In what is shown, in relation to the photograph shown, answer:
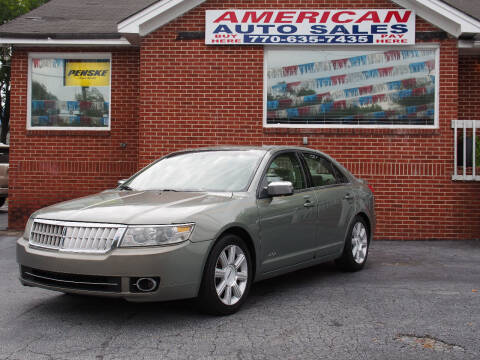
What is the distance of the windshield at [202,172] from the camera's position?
224 inches

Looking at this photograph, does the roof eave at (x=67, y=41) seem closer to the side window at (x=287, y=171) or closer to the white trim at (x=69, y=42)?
the white trim at (x=69, y=42)

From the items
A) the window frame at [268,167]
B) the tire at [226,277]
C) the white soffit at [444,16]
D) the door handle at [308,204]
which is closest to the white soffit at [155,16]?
the white soffit at [444,16]

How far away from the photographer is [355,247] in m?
7.17

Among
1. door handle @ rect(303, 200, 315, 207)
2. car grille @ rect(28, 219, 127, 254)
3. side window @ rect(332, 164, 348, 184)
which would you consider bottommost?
car grille @ rect(28, 219, 127, 254)

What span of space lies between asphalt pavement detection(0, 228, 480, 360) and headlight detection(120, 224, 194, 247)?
0.67m

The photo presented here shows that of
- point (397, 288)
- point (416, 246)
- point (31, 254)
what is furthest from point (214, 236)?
point (416, 246)

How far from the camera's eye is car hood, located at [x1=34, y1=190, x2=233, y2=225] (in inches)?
183

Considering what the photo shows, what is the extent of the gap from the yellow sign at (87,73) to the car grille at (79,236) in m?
7.08

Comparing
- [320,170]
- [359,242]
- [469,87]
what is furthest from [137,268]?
[469,87]

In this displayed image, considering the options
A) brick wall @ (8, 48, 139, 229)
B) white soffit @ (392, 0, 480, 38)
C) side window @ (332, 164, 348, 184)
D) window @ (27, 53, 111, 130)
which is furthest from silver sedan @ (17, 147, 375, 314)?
window @ (27, 53, 111, 130)

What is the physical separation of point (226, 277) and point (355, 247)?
2.69 meters

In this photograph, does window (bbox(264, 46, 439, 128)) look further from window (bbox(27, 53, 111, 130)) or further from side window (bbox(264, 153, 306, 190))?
side window (bbox(264, 153, 306, 190))

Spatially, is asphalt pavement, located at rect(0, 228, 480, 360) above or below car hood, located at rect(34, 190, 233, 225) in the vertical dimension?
below

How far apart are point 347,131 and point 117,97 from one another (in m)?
4.49
